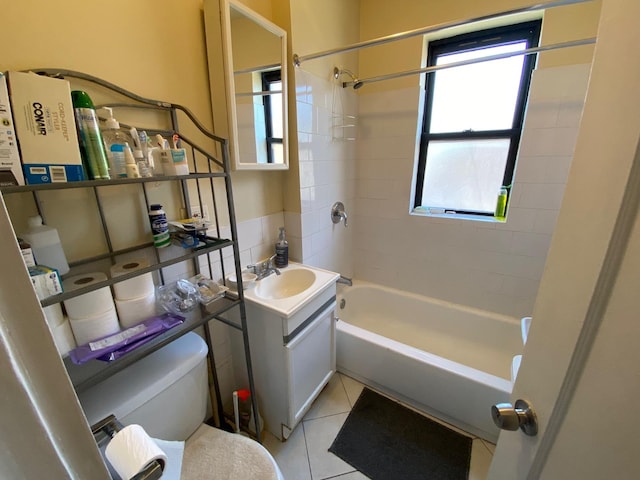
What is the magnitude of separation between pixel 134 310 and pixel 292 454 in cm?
109

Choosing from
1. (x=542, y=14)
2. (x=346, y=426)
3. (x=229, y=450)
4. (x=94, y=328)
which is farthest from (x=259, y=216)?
(x=542, y=14)

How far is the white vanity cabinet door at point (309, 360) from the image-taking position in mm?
1286

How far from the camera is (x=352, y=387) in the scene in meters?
1.75

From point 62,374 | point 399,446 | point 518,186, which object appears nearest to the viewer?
point 62,374

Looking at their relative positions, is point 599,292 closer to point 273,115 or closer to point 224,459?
point 224,459

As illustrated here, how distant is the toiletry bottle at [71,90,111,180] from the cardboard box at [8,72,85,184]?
1.1 inches

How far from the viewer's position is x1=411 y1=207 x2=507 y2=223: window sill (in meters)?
1.90

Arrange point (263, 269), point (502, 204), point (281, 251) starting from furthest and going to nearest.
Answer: point (502, 204) → point (281, 251) → point (263, 269)

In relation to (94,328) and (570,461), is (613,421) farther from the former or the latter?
(94,328)

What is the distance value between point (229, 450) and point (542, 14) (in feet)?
8.97

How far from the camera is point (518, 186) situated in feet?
5.68

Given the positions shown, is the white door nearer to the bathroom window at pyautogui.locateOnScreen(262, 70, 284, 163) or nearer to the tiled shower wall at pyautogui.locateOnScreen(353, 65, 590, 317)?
the bathroom window at pyautogui.locateOnScreen(262, 70, 284, 163)

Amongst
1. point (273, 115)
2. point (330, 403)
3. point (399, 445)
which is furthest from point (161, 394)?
point (273, 115)

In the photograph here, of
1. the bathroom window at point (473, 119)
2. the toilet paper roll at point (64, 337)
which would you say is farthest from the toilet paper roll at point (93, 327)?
the bathroom window at point (473, 119)
